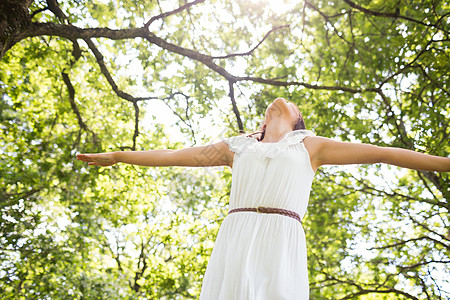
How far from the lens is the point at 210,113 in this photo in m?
6.86

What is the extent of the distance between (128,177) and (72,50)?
2.71 meters

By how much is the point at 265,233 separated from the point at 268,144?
55cm

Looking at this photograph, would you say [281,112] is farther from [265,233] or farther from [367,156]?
[265,233]

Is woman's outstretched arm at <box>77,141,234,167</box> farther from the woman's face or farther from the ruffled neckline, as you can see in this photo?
the woman's face

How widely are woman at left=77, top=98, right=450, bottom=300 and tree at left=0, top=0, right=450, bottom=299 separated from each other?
3.27 meters

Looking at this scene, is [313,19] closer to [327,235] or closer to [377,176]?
[377,176]

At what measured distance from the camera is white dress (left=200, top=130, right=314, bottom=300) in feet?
6.80

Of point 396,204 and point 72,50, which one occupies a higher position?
point 72,50

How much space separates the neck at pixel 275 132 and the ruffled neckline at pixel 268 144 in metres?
0.10

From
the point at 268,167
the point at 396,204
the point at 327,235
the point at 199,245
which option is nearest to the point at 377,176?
the point at 396,204

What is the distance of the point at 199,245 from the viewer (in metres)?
9.79

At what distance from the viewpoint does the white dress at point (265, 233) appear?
2.07m

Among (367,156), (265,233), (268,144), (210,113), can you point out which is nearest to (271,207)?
(265,233)

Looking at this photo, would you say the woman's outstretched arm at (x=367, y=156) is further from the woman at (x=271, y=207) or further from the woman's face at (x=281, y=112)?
the woman's face at (x=281, y=112)
